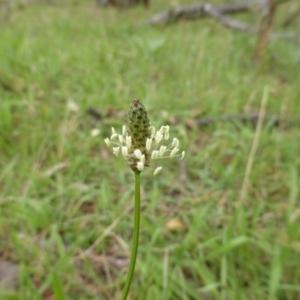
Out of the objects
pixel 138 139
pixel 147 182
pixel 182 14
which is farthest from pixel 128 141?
pixel 182 14

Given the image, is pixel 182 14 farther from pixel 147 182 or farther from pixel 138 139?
pixel 138 139

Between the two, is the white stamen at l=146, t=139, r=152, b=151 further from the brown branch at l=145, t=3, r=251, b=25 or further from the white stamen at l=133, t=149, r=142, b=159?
the brown branch at l=145, t=3, r=251, b=25

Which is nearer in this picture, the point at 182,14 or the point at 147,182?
the point at 147,182

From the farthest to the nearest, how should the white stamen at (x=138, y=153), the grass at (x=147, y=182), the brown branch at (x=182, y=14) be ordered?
the brown branch at (x=182, y=14) < the grass at (x=147, y=182) < the white stamen at (x=138, y=153)

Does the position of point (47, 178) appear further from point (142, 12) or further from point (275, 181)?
point (142, 12)

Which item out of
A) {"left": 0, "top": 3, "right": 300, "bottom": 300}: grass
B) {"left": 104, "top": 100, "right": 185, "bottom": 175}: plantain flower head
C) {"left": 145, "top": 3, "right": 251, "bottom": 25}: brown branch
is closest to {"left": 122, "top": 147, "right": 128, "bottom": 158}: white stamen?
{"left": 104, "top": 100, "right": 185, "bottom": 175}: plantain flower head

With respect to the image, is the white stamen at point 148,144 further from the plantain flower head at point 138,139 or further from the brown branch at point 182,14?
the brown branch at point 182,14

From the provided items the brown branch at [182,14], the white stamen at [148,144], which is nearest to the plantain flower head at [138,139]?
the white stamen at [148,144]

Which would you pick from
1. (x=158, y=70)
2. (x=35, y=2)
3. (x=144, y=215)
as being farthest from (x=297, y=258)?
(x=35, y=2)
